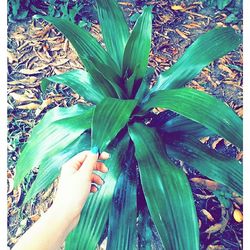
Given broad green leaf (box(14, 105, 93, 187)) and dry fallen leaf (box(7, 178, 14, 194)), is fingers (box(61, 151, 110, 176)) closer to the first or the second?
broad green leaf (box(14, 105, 93, 187))

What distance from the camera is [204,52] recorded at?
110 centimetres

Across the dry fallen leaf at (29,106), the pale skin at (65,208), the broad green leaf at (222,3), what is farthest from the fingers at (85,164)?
the broad green leaf at (222,3)

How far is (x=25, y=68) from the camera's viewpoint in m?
1.97

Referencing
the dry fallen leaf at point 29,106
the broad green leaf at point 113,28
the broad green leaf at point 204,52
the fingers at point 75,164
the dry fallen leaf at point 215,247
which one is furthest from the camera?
the dry fallen leaf at point 29,106

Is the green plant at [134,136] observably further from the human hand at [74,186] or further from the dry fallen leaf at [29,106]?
the dry fallen leaf at [29,106]

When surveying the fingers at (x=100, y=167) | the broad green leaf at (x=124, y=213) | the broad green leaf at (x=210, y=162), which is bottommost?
the broad green leaf at (x=124, y=213)

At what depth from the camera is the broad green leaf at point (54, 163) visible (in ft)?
3.63

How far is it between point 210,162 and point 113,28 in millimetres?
552

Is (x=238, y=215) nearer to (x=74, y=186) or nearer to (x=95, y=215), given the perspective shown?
(x=95, y=215)

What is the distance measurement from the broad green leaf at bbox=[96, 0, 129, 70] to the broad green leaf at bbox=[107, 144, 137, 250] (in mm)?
371

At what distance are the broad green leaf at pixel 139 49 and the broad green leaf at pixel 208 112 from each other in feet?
0.71

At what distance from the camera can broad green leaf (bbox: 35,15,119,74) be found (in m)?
1.11

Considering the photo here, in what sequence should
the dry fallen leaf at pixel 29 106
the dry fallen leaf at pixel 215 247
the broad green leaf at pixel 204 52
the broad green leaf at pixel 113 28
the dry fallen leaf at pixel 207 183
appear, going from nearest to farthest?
the broad green leaf at pixel 204 52
the broad green leaf at pixel 113 28
the dry fallen leaf at pixel 215 247
the dry fallen leaf at pixel 207 183
the dry fallen leaf at pixel 29 106

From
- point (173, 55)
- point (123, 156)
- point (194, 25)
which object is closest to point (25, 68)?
point (173, 55)
